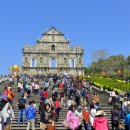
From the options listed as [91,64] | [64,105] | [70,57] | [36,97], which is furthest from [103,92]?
[91,64]

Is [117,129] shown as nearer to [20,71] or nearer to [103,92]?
[103,92]

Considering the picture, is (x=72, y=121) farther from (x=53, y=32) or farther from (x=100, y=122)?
(x=53, y=32)

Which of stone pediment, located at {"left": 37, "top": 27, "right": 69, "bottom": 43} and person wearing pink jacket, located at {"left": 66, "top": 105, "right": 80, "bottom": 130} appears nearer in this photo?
person wearing pink jacket, located at {"left": 66, "top": 105, "right": 80, "bottom": 130}

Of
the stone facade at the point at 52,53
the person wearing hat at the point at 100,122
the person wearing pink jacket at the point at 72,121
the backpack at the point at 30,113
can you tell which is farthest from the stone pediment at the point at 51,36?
the person wearing hat at the point at 100,122

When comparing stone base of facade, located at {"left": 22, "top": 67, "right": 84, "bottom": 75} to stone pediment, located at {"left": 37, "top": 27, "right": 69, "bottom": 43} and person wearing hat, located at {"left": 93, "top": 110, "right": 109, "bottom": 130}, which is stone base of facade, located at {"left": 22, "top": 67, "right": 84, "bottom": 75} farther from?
person wearing hat, located at {"left": 93, "top": 110, "right": 109, "bottom": 130}

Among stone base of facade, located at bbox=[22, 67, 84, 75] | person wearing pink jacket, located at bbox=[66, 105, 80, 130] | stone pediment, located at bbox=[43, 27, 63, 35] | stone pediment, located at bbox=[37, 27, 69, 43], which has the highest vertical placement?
stone pediment, located at bbox=[43, 27, 63, 35]

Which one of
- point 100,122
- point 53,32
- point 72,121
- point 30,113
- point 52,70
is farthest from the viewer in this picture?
point 53,32

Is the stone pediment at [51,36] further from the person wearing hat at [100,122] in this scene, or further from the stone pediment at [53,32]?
the person wearing hat at [100,122]

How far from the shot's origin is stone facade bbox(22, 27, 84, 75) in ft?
340

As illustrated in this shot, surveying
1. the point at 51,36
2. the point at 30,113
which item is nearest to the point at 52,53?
the point at 51,36

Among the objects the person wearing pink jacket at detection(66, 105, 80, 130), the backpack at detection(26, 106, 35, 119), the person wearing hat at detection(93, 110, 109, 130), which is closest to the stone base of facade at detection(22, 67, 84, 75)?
the backpack at detection(26, 106, 35, 119)

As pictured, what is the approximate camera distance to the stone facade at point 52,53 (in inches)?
4080

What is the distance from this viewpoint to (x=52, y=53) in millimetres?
105062

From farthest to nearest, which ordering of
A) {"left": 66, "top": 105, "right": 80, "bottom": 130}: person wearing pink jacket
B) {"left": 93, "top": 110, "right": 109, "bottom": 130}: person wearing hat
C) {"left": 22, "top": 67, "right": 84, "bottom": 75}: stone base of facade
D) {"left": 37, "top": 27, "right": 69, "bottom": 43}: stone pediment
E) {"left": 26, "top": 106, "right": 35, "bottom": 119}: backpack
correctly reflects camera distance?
{"left": 37, "top": 27, "right": 69, "bottom": 43}: stone pediment
{"left": 22, "top": 67, "right": 84, "bottom": 75}: stone base of facade
{"left": 26, "top": 106, "right": 35, "bottom": 119}: backpack
{"left": 66, "top": 105, "right": 80, "bottom": 130}: person wearing pink jacket
{"left": 93, "top": 110, "right": 109, "bottom": 130}: person wearing hat
